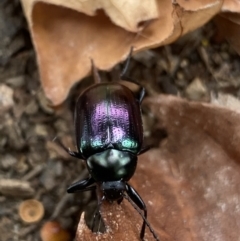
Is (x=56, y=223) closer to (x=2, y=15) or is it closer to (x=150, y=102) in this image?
(x=150, y=102)

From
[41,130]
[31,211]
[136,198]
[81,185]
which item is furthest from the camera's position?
[41,130]

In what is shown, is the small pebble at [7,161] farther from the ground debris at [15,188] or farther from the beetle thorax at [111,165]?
the beetle thorax at [111,165]

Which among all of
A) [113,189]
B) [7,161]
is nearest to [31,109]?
[7,161]

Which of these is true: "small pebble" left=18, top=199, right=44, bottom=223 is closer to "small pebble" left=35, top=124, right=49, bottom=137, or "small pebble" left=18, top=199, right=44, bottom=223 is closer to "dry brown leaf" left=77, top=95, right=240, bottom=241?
"small pebble" left=35, top=124, right=49, bottom=137

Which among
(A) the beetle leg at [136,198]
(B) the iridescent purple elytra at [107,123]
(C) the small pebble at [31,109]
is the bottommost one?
(A) the beetle leg at [136,198]

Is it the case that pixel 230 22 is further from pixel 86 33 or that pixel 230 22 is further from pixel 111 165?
pixel 111 165

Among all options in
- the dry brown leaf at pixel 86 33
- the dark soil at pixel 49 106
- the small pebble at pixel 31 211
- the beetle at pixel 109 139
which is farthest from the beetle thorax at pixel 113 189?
the dry brown leaf at pixel 86 33

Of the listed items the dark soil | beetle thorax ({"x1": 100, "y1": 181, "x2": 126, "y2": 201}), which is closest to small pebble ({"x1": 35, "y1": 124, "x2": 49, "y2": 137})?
the dark soil

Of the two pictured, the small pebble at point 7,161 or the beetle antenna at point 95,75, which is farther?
the small pebble at point 7,161
